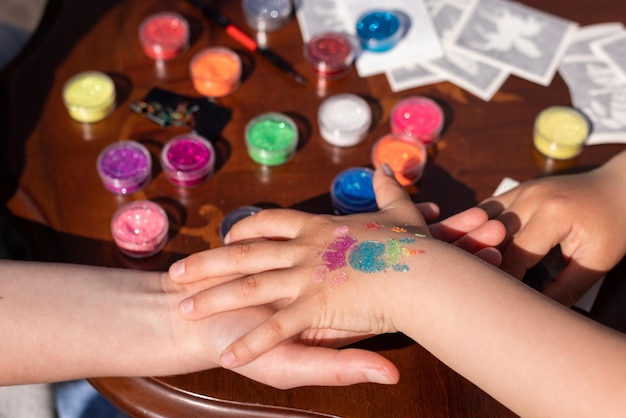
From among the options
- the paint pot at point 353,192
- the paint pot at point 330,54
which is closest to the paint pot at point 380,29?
the paint pot at point 330,54

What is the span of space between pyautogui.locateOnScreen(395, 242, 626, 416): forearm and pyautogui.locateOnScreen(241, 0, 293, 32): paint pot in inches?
23.1

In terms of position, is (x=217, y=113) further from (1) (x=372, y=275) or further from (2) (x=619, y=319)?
(2) (x=619, y=319)

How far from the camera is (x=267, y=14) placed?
129 centimetres

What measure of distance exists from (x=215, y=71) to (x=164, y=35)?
121mm

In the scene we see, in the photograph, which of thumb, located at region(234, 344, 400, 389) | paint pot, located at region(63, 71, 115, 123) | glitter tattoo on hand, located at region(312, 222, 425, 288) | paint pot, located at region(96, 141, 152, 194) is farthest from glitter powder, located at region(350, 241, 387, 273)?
paint pot, located at region(63, 71, 115, 123)

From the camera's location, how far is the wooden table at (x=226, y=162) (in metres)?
0.93

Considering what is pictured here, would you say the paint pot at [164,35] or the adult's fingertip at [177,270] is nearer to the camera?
the adult's fingertip at [177,270]

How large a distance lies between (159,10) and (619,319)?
918 millimetres

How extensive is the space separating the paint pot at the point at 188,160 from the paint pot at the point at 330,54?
0.24m

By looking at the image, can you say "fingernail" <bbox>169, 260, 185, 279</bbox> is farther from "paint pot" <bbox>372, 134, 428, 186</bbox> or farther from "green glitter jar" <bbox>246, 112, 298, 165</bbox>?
"paint pot" <bbox>372, 134, 428, 186</bbox>

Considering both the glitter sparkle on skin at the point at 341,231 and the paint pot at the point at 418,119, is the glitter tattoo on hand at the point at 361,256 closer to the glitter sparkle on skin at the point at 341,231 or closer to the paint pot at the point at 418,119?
the glitter sparkle on skin at the point at 341,231

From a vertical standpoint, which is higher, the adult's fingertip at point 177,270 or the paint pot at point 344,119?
the paint pot at point 344,119

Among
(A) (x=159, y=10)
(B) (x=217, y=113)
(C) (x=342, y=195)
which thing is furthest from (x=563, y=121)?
(A) (x=159, y=10)

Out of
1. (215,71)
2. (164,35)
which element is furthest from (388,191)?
(164,35)
